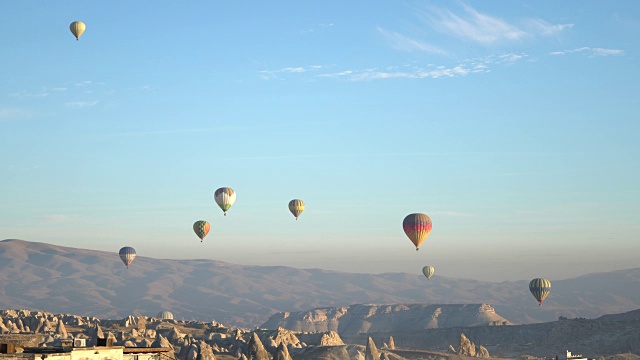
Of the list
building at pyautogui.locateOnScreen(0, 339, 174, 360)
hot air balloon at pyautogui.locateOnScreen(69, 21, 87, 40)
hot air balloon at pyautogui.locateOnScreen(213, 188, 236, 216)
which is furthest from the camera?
hot air balloon at pyautogui.locateOnScreen(213, 188, 236, 216)

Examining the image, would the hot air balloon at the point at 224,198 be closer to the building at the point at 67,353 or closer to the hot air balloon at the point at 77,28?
Answer: the hot air balloon at the point at 77,28

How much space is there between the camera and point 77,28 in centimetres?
17138

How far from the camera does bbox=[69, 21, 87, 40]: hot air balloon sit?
560ft

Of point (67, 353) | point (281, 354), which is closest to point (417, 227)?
point (281, 354)

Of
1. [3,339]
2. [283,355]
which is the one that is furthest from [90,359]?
[283,355]

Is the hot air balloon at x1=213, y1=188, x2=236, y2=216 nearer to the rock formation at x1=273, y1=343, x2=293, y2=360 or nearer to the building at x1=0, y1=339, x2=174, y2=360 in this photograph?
the rock formation at x1=273, y1=343, x2=293, y2=360

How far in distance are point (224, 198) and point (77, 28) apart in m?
44.7

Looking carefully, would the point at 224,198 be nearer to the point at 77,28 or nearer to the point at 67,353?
the point at 77,28

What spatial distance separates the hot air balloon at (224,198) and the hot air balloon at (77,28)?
140ft

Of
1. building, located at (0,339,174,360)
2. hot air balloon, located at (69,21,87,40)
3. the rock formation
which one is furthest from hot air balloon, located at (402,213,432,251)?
building, located at (0,339,174,360)

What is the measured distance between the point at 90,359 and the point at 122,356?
375 centimetres

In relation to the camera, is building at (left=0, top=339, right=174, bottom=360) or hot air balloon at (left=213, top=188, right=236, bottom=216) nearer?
building at (left=0, top=339, right=174, bottom=360)

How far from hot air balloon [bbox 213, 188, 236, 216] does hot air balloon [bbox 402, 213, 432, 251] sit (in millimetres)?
35530

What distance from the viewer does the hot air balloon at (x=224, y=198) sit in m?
192
